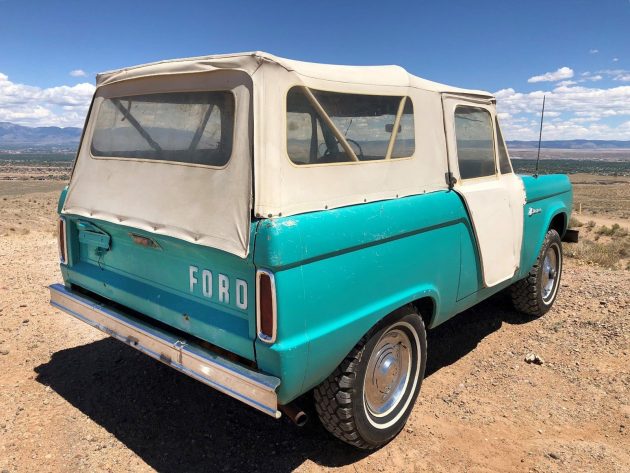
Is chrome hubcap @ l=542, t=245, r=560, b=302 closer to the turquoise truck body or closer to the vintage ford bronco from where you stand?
the vintage ford bronco

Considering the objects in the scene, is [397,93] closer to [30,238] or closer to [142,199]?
[142,199]

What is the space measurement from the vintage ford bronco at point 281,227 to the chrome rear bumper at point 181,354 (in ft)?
0.04

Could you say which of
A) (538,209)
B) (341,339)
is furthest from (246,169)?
(538,209)

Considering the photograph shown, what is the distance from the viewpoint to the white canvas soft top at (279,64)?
247 centimetres

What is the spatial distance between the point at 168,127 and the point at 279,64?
905 millimetres

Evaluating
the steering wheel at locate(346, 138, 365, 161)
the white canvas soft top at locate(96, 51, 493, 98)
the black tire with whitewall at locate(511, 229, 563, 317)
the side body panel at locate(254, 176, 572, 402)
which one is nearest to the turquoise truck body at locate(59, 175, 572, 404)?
the side body panel at locate(254, 176, 572, 402)

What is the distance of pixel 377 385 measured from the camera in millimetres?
3129

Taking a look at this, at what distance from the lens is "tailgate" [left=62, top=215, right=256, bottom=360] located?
99.3 inches

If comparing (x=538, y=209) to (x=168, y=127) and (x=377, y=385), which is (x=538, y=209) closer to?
(x=377, y=385)

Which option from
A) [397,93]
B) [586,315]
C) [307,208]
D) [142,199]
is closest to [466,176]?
[397,93]

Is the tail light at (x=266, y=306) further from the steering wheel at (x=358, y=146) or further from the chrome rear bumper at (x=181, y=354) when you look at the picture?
the steering wheel at (x=358, y=146)

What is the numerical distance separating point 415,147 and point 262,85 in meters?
1.30

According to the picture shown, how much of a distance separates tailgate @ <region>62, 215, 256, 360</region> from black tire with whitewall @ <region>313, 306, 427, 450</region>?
0.62 m

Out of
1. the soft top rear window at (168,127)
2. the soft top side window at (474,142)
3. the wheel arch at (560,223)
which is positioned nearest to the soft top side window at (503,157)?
the soft top side window at (474,142)
